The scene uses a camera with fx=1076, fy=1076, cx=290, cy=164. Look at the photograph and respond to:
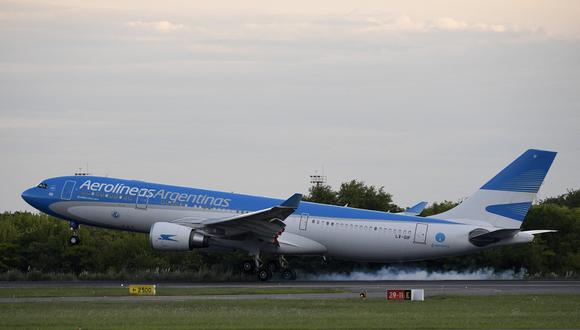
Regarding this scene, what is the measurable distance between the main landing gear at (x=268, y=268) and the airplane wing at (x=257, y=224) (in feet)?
4.21

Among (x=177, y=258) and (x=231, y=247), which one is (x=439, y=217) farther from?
(x=177, y=258)

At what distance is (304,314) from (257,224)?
1667 centimetres

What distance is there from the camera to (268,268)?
4719 centimetres

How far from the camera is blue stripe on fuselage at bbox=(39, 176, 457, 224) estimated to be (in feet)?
156

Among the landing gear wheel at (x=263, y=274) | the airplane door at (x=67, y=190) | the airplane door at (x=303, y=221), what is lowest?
the landing gear wheel at (x=263, y=274)

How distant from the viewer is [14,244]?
55.4 m

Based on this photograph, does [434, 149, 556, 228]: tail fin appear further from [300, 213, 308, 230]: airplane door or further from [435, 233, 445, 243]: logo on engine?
[300, 213, 308, 230]: airplane door

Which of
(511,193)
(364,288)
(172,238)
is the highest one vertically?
(511,193)

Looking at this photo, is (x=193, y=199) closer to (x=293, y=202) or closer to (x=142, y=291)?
(x=293, y=202)

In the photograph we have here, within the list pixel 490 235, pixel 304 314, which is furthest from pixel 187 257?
pixel 304 314

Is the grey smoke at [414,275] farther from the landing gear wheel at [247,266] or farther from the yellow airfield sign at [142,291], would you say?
the yellow airfield sign at [142,291]

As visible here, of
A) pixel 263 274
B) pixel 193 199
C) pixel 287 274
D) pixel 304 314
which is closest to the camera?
pixel 304 314

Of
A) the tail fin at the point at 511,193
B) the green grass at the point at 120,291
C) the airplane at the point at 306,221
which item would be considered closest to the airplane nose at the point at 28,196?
the airplane at the point at 306,221

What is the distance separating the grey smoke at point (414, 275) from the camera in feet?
165
